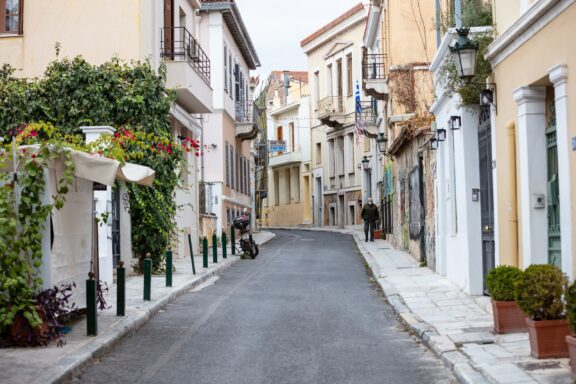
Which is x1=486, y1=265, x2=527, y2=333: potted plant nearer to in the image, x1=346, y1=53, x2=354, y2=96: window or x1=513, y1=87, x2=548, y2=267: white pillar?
x1=513, y1=87, x2=548, y2=267: white pillar

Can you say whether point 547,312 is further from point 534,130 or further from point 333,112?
point 333,112

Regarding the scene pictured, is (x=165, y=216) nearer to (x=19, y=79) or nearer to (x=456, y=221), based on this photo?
(x=19, y=79)

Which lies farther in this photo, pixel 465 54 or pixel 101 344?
pixel 465 54

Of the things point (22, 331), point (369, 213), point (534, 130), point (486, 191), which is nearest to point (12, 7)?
point (486, 191)

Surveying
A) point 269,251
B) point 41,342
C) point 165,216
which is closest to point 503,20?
point 41,342

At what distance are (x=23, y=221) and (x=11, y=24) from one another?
13292mm

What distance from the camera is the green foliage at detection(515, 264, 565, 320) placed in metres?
8.00

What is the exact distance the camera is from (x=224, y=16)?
3400 centimetres

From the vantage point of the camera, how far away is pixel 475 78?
1316 cm

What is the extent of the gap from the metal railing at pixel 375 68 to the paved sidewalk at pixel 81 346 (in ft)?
57.7

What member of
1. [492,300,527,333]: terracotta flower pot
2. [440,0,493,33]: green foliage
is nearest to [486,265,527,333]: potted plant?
[492,300,527,333]: terracotta flower pot

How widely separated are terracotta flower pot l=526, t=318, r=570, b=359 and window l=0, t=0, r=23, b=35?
55.7 ft

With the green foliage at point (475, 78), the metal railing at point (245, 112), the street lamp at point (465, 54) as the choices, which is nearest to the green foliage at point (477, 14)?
the green foliage at point (475, 78)

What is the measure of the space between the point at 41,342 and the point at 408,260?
47.9 feet
